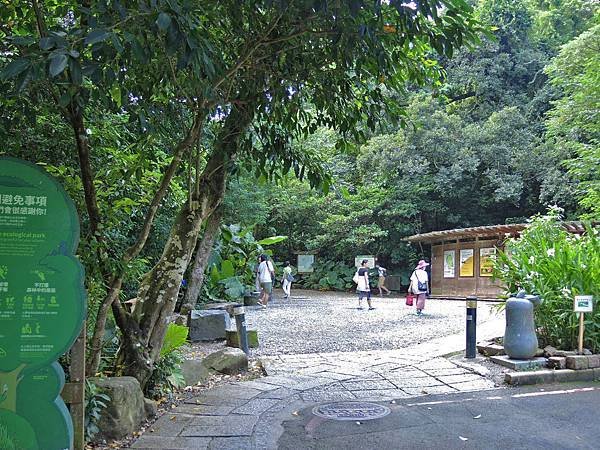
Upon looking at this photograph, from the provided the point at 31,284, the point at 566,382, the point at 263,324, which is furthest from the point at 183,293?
the point at 31,284

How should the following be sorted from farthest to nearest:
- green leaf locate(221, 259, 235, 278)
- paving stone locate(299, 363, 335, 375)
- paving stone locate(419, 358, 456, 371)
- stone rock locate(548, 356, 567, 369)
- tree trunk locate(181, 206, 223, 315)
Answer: green leaf locate(221, 259, 235, 278) → tree trunk locate(181, 206, 223, 315) → paving stone locate(419, 358, 456, 371) → paving stone locate(299, 363, 335, 375) → stone rock locate(548, 356, 567, 369)

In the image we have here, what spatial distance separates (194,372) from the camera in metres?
6.81

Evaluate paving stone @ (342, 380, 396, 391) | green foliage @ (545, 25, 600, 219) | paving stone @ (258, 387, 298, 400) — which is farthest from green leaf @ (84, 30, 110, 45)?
green foliage @ (545, 25, 600, 219)

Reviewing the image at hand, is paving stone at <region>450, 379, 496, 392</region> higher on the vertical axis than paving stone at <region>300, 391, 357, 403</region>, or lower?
higher

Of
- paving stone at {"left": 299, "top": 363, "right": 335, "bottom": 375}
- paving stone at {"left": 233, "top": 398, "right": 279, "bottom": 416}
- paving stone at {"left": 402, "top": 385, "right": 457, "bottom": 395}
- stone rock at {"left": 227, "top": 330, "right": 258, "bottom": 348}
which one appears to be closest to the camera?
paving stone at {"left": 233, "top": 398, "right": 279, "bottom": 416}

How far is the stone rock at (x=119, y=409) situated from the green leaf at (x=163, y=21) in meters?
3.18

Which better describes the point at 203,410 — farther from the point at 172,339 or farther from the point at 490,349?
the point at 490,349

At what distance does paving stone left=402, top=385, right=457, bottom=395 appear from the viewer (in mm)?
6529

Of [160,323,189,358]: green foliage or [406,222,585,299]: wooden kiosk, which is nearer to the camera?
[160,323,189,358]: green foliage

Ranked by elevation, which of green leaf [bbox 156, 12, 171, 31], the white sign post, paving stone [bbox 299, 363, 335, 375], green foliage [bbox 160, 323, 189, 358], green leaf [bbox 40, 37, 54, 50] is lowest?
paving stone [bbox 299, 363, 335, 375]

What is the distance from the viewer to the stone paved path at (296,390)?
4855mm

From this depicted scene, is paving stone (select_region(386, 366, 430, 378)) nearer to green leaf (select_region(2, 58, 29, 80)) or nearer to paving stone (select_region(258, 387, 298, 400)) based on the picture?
paving stone (select_region(258, 387, 298, 400))

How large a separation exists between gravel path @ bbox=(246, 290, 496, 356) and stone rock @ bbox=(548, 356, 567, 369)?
208 centimetres

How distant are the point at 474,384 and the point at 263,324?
7.08 metres
